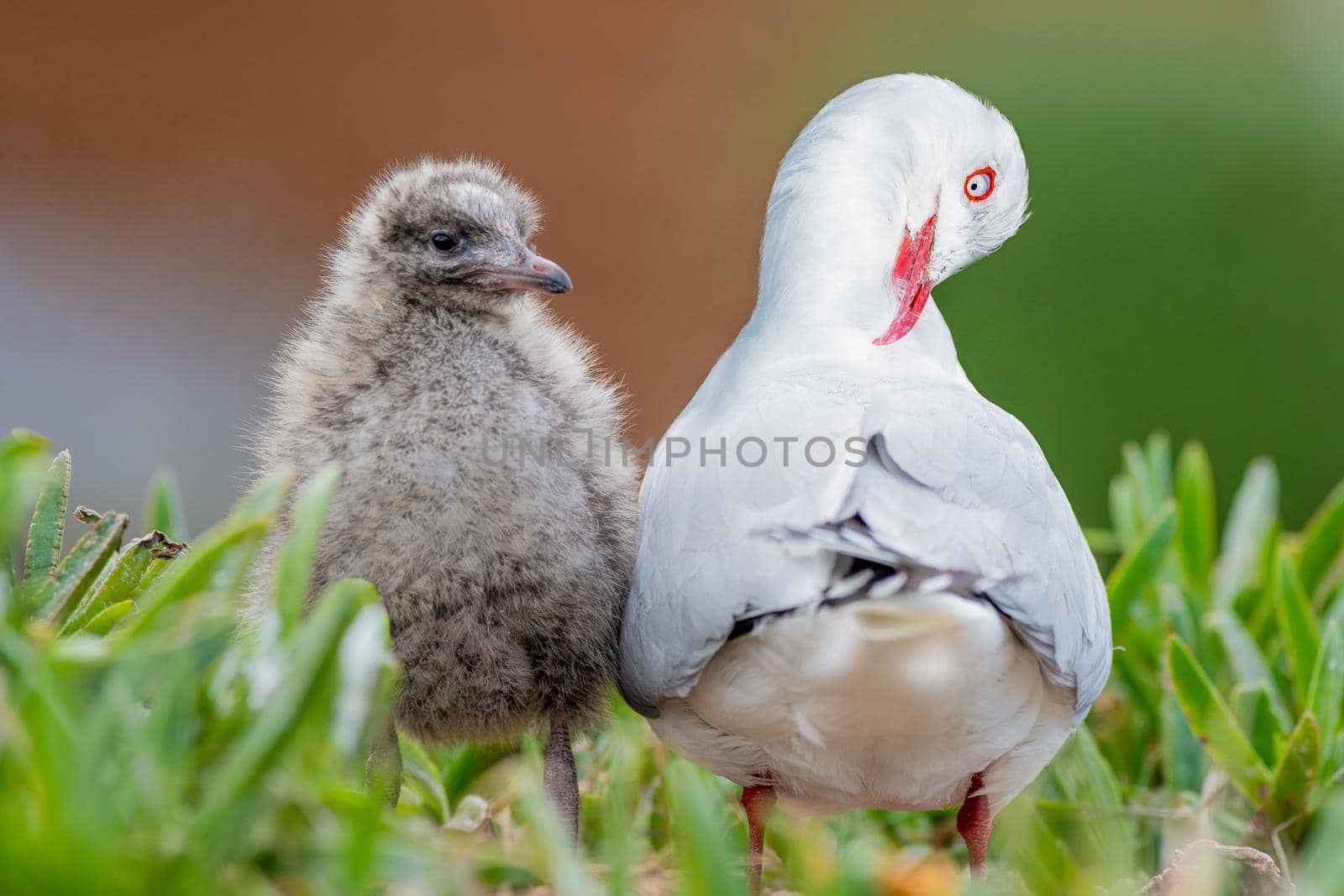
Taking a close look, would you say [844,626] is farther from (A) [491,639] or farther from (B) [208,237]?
(B) [208,237]

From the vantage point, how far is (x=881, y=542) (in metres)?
1.32

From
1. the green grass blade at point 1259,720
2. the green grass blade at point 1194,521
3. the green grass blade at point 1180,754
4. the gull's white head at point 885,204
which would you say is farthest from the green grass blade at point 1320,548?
the gull's white head at point 885,204

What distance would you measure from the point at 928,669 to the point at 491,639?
49 cm

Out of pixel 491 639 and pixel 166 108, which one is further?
pixel 166 108

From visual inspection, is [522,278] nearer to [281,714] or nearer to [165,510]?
[165,510]

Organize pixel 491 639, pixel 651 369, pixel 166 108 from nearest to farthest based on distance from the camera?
pixel 491 639 → pixel 166 108 → pixel 651 369

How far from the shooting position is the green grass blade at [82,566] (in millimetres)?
1314

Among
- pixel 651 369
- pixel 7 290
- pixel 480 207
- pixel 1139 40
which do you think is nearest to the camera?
pixel 480 207

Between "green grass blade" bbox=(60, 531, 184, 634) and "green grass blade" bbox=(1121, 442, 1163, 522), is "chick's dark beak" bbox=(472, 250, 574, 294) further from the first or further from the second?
"green grass blade" bbox=(1121, 442, 1163, 522)

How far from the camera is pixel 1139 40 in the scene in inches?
187

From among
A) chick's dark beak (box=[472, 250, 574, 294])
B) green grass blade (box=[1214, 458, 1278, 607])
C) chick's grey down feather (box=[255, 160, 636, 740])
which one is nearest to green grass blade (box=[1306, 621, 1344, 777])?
green grass blade (box=[1214, 458, 1278, 607])

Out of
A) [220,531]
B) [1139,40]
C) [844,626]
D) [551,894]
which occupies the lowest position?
[551,894]

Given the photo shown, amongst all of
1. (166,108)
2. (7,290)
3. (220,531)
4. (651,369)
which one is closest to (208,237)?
(166,108)

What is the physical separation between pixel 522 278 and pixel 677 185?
10.3ft
